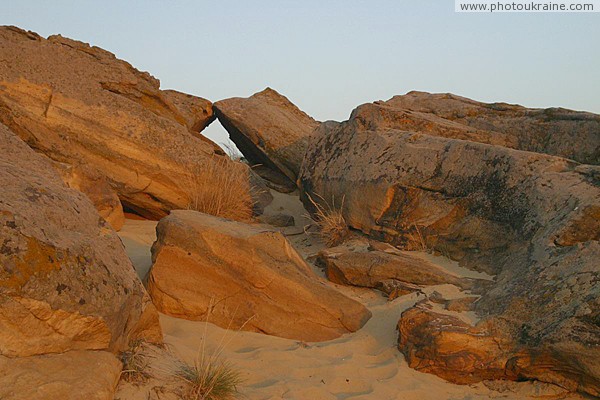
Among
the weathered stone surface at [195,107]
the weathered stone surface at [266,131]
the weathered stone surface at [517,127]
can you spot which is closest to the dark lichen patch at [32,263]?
the weathered stone surface at [517,127]

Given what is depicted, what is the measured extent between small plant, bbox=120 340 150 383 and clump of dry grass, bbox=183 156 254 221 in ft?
13.4

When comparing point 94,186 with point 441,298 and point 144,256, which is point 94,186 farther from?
point 441,298

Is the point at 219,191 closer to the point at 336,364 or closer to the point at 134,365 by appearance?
the point at 336,364

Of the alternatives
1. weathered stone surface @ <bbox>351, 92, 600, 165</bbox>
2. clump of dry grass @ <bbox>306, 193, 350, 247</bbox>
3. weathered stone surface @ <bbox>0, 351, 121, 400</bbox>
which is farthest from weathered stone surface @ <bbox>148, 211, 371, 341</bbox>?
weathered stone surface @ <bbox>351, 92, 600, 165</bbox>

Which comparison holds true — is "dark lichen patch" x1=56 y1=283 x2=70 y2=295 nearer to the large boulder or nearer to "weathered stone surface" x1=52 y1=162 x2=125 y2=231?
"weathered stone surface" x1=52 y1=162 x2=125 y2=231

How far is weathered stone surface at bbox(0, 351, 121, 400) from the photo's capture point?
109 inches

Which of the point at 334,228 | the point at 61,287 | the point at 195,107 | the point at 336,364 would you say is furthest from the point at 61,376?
the point at 195,107

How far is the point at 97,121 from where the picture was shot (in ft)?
25.1

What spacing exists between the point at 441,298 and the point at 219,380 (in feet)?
6.74

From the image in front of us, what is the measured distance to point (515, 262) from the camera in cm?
505

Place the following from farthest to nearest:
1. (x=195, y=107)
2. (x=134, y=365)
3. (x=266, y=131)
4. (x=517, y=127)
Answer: (x=195, y=107) → (x=266, y=131) → (x=517, y=127) → (x=134, y=365)

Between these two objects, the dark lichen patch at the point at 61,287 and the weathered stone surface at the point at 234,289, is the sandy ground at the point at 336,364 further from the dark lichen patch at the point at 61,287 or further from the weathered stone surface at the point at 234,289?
the dark lichen patch at the point at 61,287

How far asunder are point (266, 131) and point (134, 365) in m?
7.04

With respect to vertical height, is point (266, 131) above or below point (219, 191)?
above
